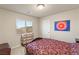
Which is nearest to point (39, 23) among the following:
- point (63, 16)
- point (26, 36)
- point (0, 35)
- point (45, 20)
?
point (45, 20)

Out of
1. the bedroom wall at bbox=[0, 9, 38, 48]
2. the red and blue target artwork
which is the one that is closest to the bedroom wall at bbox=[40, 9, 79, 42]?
the red and blue target artwork

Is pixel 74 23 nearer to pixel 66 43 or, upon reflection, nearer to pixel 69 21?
pixel 69 21

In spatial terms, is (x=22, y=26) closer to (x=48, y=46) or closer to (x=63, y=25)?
(x=48, y=46)

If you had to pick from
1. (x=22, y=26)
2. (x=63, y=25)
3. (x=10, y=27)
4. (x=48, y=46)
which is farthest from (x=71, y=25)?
(x=10, y=27)

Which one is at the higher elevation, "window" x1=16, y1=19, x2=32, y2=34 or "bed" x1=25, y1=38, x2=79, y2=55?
"window" x1=16, y1=19, x2=32, y2=34

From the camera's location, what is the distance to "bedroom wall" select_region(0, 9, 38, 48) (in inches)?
59.6

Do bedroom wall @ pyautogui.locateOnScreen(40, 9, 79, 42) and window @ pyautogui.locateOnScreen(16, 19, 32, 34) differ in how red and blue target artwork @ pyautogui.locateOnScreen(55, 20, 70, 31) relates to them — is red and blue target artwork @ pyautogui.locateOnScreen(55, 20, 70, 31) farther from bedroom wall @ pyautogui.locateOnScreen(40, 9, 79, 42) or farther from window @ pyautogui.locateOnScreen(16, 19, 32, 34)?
window @ pyautogui.locateOnScreen(16, 19, 32, 34)

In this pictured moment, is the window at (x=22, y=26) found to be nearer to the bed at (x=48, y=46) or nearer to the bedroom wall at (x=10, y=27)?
the bedroom wall at (x=10, y=27)

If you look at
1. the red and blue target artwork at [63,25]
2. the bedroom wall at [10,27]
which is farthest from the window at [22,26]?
the red and blue target artwork at [63,25]

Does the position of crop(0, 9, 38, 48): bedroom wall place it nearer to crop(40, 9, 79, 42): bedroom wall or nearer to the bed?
the bed

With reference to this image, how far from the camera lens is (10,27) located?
1602 millimetres

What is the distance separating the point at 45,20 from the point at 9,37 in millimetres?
775

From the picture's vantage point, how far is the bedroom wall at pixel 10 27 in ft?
4.97

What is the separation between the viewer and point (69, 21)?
153 centimetres
